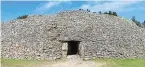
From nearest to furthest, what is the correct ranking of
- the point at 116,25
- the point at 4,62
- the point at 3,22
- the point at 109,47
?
1. the point at 4,62
2. the point at 109,47
3. the point at 116,25
4. the point at 3,22

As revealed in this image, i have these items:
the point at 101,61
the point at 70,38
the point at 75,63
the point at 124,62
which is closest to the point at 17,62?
the point at 75,63

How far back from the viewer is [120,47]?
115ft

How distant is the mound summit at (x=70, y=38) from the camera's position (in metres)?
33.6

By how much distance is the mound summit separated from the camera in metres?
33.6

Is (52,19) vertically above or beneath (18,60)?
above

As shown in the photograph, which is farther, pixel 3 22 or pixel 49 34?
pixel 3 22

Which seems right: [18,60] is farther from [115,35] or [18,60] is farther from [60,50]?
[115,35]

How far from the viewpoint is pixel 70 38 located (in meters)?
33.6

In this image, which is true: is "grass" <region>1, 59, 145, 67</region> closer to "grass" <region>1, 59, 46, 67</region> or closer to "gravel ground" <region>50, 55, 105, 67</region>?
"grass" <region>1, 59, 46, 67</region>

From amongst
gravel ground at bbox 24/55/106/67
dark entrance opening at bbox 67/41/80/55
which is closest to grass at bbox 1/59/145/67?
gravel ground at bbox 24/55/106/67

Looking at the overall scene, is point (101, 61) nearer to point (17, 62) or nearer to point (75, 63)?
point (75, 63)

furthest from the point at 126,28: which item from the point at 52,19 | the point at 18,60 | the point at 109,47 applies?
the point at 18,60

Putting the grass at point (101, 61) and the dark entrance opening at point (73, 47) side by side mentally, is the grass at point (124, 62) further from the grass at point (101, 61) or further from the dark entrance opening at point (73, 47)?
the dark entrance opening at point (73, 47)

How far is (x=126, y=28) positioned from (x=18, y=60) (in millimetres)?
11301
